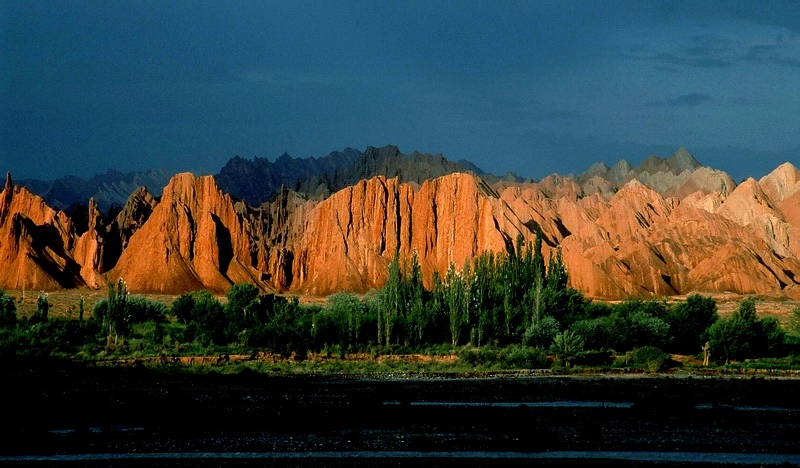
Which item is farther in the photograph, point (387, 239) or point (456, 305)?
point (387, 239)

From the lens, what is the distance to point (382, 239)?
155 m

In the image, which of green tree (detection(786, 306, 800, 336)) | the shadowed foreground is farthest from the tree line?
the shadowed foreground

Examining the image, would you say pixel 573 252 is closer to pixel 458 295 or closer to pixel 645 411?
pixel 458 295

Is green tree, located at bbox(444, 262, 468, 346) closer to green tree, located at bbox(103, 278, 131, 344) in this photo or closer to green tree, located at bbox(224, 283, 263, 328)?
green tree, located at bbox(224, 283, 263, 328)

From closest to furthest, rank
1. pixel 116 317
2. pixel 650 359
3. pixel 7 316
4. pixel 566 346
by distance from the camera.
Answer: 1. pixel 650 359
2. pixel 566 346
3. pixel 116 317
4. pixel 7 316

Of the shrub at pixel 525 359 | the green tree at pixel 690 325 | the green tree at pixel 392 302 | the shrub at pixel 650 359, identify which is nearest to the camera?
the shrub at pixel 650 359

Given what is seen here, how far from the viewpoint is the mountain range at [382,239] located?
435 ft

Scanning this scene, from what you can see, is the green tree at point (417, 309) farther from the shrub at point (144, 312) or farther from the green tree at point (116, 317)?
the shrub at point (144, 312)

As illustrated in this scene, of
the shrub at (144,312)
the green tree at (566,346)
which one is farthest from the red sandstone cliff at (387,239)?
the green tree at (566,346)

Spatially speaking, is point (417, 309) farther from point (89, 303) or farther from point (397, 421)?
point (89, 303)

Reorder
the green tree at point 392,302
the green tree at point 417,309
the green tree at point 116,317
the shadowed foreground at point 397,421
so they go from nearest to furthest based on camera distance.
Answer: the shadowed foreground at point 397,421 < the green tree at point 392,302 < the green tree at point 417,309 < the green tree at point 116,317

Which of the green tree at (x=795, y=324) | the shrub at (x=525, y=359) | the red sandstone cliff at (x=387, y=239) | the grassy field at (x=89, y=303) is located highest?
the red sandstone cliff at (x=387, y=239)

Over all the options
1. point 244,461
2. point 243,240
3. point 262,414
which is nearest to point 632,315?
point 262,414

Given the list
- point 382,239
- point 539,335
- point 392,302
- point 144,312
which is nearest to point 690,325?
point 539,335
